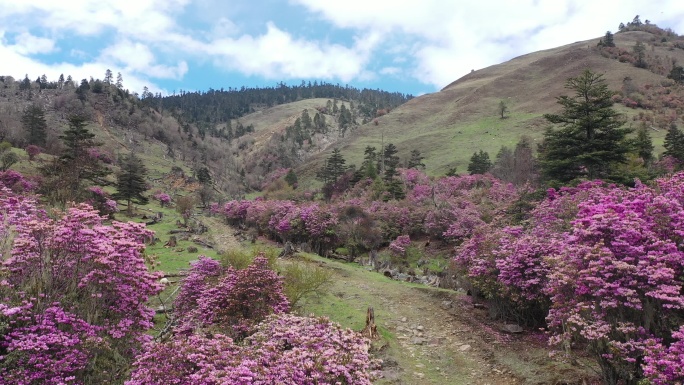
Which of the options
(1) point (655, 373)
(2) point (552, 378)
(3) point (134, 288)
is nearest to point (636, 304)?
(1) point (655, 373)

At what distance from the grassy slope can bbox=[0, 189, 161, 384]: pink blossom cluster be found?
4936cm

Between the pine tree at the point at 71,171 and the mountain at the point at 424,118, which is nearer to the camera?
the pine tree at the point at 71,171

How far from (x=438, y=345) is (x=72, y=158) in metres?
28.2

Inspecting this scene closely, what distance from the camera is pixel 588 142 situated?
65.5ft

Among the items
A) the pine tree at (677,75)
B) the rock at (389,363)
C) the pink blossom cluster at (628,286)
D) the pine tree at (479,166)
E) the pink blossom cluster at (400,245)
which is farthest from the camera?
the pine tree at (677,75)

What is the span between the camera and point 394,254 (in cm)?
2458

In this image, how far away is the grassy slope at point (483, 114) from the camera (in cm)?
6444

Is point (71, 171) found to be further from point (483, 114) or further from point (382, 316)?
point (483, 114)

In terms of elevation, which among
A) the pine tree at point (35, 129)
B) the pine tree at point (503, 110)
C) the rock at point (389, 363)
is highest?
the pine tree at point (503, 110)

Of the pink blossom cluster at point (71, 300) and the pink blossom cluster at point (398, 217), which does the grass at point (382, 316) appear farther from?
the pink blossom cluster at point (398, 217)

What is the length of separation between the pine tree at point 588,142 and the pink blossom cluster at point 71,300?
20177 mm

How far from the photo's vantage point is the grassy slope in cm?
6444

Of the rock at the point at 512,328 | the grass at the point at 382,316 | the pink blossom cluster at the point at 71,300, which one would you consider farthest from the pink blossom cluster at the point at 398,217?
the pink blossom cluster at the point at 71,300

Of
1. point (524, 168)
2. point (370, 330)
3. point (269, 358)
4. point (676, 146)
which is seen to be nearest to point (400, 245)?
point (370, 330)
